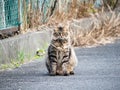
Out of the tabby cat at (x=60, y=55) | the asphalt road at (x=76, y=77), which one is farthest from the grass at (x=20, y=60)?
the tabby cat at (x=60, y=55)

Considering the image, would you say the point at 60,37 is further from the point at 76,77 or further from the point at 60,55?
the point at 76,77

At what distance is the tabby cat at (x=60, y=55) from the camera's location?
8.88 metres

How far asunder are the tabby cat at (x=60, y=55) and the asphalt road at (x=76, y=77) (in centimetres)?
14

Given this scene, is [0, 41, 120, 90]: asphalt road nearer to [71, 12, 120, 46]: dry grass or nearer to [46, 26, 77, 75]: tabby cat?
[46, 26, 77, 75]: tabby cat

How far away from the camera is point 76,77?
8852 millimetres

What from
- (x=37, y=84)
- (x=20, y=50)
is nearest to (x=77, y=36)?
(x=20, y=50)

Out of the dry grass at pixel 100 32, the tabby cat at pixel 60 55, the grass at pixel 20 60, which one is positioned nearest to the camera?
the tabby cat at pixel 60 55

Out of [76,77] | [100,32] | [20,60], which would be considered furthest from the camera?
[100,32]

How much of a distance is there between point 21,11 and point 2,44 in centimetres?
179

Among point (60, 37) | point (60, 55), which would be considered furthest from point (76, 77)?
point (60, 37)

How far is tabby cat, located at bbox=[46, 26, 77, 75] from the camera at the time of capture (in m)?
8.88

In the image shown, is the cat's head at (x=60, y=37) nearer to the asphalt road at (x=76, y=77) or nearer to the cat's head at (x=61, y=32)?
the cat's head at (x=61, y=32)

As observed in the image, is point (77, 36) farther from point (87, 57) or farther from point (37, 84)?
point (37, 84)

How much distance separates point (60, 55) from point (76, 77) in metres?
0.46
